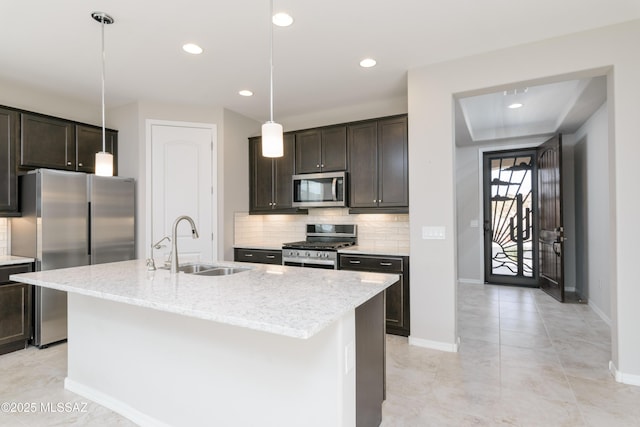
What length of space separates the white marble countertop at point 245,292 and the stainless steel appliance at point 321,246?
1.46m

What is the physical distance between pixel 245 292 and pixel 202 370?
1.83ft

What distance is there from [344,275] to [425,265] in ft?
4.60

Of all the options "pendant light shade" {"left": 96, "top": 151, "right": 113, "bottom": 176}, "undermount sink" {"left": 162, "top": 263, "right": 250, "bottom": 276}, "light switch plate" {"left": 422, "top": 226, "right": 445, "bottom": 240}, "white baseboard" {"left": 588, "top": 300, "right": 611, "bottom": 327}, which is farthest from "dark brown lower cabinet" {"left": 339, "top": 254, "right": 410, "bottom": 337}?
"pendant light shade" {"left": 96, "top": 151, "right": 113, "bottom": 176}

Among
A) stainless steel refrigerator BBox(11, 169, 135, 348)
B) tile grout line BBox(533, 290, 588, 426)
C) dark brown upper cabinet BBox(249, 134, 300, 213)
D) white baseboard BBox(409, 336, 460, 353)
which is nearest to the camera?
tile grout line BBox(533, 290, 588, 426)

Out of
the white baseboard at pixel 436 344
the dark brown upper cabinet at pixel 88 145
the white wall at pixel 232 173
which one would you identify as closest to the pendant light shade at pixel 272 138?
the white baseboard at pixel 436 344

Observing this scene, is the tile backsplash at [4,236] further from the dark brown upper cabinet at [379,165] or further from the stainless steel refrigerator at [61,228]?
the dark brown upper cabinet at [379,165]

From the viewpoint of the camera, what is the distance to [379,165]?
3914 millimetres

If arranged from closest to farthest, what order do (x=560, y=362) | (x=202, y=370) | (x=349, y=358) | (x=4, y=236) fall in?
(x=349, y=358)
(x=202, y=370)
(x=560, y=362)
(x=4, y=236)

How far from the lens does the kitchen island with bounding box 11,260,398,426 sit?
1.52 m

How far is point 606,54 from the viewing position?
2604 millimetres

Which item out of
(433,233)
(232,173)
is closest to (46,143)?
(232,173)

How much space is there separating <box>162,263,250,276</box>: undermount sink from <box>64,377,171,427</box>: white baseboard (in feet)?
3.01

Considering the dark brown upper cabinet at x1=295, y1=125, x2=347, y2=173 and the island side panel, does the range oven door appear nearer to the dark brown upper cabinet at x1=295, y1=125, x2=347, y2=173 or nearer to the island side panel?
the dark brown upper cabinet at x1=295, y1=125, x2=347, y2=173

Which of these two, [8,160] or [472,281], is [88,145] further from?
[472,281]
